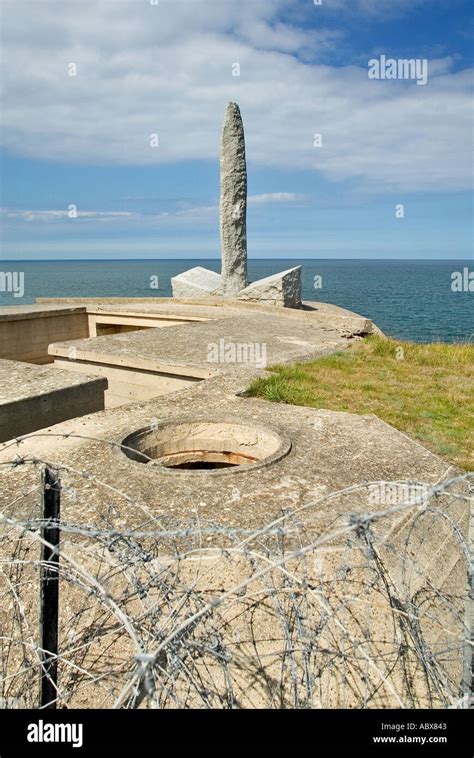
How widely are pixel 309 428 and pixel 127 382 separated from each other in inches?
180

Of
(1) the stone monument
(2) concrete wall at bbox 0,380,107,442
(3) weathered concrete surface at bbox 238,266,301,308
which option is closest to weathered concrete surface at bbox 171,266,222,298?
(1) the stone monument

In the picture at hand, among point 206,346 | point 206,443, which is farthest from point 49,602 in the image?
point 206,346

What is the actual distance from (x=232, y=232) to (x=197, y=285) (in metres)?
2.23

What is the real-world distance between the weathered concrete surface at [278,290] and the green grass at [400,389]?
21.9ft

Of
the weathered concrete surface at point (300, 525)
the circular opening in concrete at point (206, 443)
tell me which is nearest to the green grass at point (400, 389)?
the weathered concrete surface at point (300, 525)

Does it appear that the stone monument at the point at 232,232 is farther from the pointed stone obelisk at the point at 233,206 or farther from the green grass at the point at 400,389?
the green grass at the point at 400,389

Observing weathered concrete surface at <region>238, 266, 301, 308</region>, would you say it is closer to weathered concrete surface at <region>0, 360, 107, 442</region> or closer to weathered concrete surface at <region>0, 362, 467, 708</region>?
weathered concrete surface at <region>0, 360, 107, 442</region>

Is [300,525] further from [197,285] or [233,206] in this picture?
[233,206]

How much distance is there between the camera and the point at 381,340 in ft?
40.4

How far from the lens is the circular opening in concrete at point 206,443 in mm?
6211

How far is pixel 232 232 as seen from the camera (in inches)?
797

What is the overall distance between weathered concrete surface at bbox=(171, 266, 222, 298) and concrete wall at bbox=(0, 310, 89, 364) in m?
4.30

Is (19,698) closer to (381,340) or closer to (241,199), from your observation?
(381,340)

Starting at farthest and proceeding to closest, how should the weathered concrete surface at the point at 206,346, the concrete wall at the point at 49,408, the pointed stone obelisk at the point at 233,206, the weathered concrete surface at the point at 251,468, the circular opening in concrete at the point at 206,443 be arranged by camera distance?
the pointed stone obelisk at the point at 233,206, the weathered concrete surface at the point at 206,346, the concrete wall at the point at 49,408, the circular opening in concrete at the point at 206,443, the weathered concrete surface at the point at 251,468
